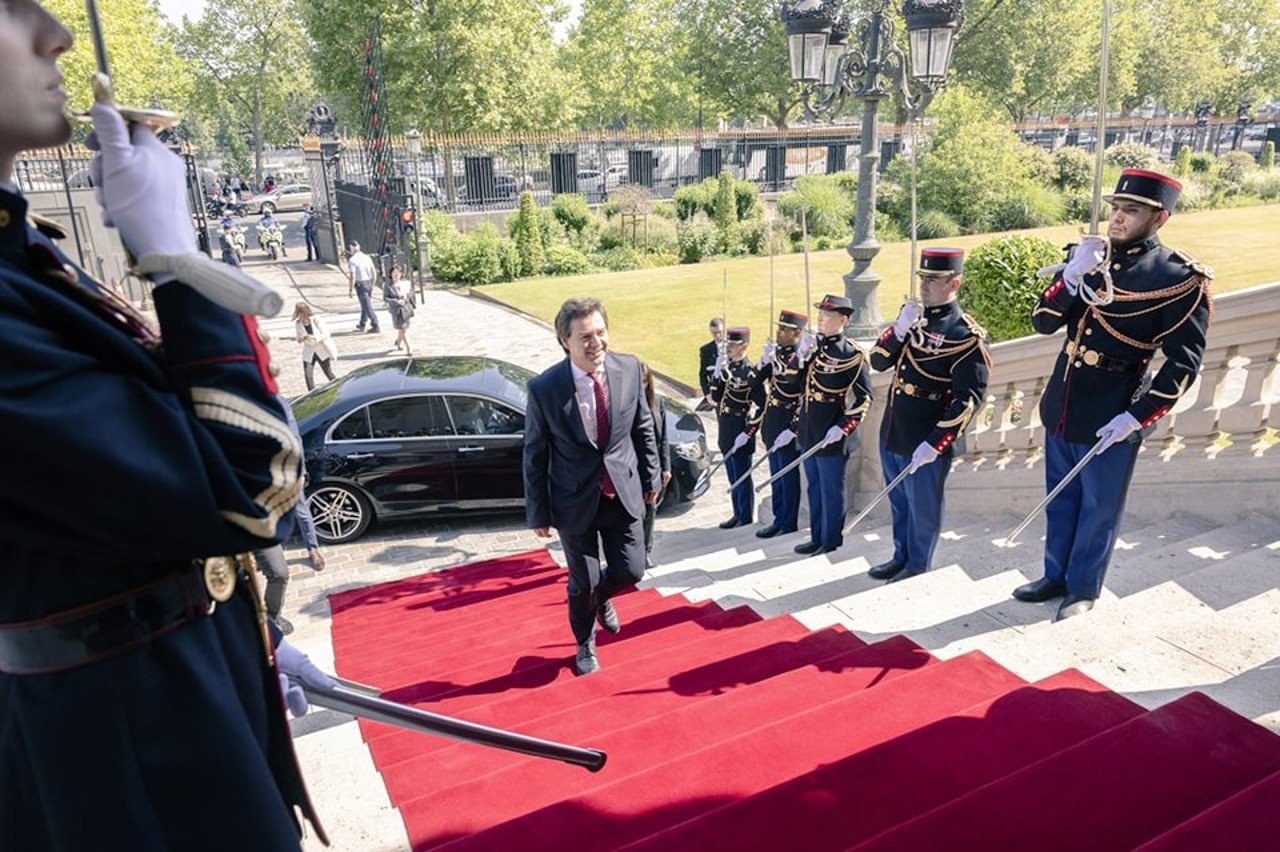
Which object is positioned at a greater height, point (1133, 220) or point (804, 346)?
point (1133, 220)

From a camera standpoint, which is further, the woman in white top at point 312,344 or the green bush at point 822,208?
the green bush at point 822,208

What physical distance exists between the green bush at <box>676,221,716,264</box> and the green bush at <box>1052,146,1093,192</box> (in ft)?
42.0

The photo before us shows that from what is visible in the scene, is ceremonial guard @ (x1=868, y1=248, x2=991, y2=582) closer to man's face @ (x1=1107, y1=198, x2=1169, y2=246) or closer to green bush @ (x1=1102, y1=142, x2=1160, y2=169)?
man's face @ (x1=1107, y1=198, x2=1169, y2=246)

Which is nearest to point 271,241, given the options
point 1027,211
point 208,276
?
point 1027,211

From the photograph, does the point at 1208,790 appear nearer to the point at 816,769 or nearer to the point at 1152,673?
the point at 816,769

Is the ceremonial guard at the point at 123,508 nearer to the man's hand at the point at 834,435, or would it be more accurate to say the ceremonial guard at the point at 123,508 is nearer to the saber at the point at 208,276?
the saber at the point at 208,276

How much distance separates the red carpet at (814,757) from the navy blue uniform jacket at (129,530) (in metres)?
1.12

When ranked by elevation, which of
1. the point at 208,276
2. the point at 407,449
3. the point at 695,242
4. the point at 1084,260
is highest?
the point at 208,276

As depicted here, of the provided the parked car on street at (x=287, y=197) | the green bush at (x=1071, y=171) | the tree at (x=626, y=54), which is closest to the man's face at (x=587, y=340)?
the green bush at (x=1071, y=171)

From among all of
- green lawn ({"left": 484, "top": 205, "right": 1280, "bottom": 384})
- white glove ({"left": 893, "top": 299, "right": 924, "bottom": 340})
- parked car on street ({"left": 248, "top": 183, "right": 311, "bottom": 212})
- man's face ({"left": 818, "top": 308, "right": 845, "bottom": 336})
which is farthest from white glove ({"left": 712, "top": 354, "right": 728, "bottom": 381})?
parked car on street ({"left": 248, "top": 183, "right": 311, "bottom": 212})

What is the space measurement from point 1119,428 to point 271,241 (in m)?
29.4

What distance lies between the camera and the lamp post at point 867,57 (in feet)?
30.3

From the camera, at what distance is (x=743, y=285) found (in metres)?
20.6

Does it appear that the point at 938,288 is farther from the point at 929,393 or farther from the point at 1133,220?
the point at 1133,220
